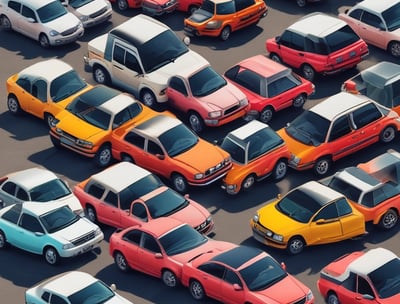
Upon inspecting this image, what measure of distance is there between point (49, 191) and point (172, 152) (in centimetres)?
437

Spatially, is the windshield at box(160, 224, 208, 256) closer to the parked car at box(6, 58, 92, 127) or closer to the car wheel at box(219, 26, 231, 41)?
the parked car at box(6, 58, 92, 127)

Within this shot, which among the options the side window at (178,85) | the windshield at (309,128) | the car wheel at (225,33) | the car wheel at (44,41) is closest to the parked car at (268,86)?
the windshield at (309,128)

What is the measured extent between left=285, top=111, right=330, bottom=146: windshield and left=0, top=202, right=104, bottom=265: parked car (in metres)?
8.30

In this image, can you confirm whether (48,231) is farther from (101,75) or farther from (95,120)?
(101,75)

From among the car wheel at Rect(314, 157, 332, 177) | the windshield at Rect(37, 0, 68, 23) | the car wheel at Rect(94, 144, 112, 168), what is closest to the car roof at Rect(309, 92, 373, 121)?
A: the car wheel at Rect(314, 157, 332, 177)

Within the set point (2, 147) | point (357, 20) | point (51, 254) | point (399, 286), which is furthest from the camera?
point (357, 20)

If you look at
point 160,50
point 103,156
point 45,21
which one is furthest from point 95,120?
point 45,21

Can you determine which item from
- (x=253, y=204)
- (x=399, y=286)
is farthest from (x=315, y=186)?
(x=399, y=286)

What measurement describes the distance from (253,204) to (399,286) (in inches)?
288

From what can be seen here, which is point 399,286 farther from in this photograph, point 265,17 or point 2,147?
point 265,17

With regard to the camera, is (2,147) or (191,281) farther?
(2,147)

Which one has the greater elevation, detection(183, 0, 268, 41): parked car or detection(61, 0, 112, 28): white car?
detection(183, 0, 268, 41): parked car

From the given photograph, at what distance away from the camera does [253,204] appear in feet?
151

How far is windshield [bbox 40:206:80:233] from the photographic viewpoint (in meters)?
43.5
